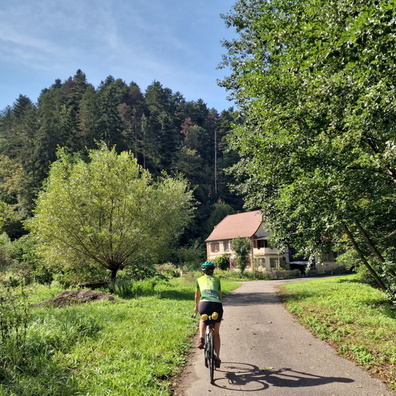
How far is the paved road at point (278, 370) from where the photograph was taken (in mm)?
4895

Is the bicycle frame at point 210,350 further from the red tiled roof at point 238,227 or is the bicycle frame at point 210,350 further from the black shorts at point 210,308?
the red tiled roof at point 238,227

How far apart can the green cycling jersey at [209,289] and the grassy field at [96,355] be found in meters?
1.47

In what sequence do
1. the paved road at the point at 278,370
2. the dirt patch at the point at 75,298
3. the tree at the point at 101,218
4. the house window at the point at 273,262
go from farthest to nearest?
the house window at the point at 273,262, the tree at the point at 101,218, the dirt patch at the point at 75,298, the paved road at the point at 278,370

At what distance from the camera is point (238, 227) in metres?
49.8

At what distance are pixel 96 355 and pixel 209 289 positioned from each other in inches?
103

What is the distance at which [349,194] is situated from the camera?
316 inches

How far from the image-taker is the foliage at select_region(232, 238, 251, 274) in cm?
4212

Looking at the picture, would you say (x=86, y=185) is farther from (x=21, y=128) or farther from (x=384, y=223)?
(x=21, y=128)

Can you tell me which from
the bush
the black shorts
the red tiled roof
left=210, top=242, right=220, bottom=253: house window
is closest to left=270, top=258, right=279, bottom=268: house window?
the red tiled roof

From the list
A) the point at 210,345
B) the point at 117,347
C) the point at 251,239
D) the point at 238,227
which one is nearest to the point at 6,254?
the point at 117,347

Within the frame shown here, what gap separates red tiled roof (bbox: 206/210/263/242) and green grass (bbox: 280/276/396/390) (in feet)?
107

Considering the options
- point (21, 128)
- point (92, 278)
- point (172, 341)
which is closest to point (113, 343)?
point (172, 341)

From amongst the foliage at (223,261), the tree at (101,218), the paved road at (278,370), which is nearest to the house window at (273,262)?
the foliage at (223,261)

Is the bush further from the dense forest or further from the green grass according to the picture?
the green grass
